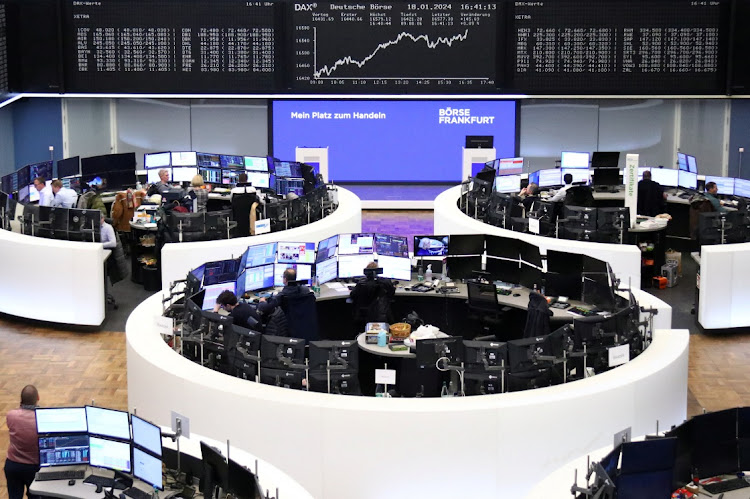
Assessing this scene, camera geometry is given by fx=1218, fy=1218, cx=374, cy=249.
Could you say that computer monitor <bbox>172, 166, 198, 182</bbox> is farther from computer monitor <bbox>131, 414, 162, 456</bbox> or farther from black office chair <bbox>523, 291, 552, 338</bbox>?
computer monitor <bbox>131, 414, 162, 456</bbox>

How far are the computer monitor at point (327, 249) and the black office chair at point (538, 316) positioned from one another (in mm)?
2492

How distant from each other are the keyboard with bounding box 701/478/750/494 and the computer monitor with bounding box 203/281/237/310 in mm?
5144

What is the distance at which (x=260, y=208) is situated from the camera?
14.9 m

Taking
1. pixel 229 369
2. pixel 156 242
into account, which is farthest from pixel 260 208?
pixel 229 369

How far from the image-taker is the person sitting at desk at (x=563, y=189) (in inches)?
685

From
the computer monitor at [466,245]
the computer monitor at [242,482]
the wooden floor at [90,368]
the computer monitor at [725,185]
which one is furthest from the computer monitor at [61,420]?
the computer monitor at [725,185]

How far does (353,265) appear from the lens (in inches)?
494

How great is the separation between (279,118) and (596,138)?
535 centimetres

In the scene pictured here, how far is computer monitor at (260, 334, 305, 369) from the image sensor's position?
948cm

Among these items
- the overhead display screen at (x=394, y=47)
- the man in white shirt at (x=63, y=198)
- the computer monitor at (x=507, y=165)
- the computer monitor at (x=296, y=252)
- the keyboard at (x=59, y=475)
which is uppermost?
the overhead display screen at (x=394, y=47)

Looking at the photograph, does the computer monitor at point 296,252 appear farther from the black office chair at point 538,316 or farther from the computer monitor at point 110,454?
the computer monitor at point 110,454

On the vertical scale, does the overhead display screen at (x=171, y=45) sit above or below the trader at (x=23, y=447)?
above

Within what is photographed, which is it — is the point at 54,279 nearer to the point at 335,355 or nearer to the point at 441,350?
the point at 335,355

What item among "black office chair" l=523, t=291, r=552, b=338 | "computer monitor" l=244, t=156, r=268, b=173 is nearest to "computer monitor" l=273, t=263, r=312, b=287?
"black office chair" l=523, t=291, r=552, b=338
